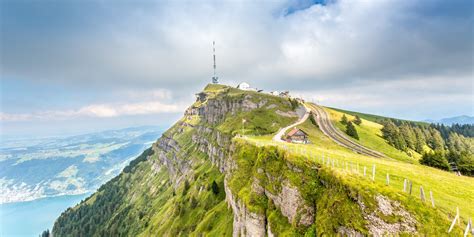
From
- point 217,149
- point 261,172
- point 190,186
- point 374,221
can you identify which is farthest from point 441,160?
point 190,186

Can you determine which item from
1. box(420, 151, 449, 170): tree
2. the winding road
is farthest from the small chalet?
box(420, 151, 449, 170): tree

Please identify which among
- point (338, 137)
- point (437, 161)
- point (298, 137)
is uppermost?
point (298, 137)

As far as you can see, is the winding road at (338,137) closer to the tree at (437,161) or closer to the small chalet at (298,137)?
the tree at (437,161)

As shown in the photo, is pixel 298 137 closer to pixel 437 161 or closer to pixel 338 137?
pixel 338 137

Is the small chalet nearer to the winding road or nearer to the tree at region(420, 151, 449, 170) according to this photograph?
the winding road

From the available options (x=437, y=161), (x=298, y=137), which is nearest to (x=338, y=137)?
(x=298, y=137)

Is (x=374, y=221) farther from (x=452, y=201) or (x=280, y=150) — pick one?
(x=280, y=150)

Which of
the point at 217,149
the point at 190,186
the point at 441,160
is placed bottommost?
the point at 190,186

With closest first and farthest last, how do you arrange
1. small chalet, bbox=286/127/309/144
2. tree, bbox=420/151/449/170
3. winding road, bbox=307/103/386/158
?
tree, bbox=420/151/449/170 < winding road, bbox=307/103/386/158 < small chalet, bbox=286/127/309/144

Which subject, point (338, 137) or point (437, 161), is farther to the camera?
point (338, 137)

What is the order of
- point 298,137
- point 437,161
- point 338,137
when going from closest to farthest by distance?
point 437,161 < point 298,137 < point 338,137

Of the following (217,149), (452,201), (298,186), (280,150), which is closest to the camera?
(452,201)
